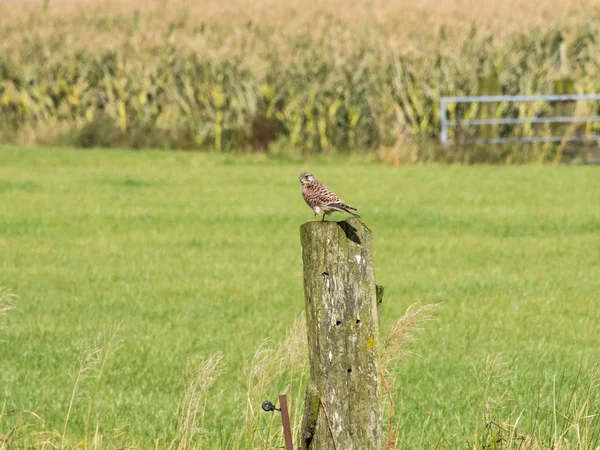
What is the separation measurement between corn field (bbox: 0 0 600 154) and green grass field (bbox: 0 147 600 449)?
4.08 meters

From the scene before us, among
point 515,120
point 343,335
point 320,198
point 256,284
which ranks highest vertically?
point 320,198

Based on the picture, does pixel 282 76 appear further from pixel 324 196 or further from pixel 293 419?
pixel 324 196

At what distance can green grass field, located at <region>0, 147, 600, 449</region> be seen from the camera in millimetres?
7707

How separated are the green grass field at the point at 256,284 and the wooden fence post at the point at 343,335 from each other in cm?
123

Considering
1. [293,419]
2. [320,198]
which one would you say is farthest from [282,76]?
[320,198]

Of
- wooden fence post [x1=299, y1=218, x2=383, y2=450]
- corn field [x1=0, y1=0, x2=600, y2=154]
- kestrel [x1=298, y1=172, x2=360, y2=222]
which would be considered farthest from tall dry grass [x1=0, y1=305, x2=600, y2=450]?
corn field [x1=0, y1=0, x2=600, y2=154]

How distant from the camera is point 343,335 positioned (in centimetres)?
441

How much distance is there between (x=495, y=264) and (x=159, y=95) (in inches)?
674

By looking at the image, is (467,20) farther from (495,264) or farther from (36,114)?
(495,264)

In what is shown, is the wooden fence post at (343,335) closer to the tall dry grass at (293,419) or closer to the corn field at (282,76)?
the tall dry grass at (293,419)

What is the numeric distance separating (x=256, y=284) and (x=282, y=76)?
16102mm

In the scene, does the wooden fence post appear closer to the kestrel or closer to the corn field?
the kestrel

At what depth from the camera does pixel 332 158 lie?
82.8 feet

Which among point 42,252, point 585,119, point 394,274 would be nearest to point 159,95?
point 585,119
